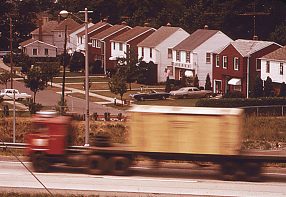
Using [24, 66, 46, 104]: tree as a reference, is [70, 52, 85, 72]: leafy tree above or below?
above

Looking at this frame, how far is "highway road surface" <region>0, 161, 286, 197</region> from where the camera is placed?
16.7m

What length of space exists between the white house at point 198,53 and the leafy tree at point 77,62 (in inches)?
462

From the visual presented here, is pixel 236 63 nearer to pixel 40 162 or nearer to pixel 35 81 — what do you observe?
pixel 35 81

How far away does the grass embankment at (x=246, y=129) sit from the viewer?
3095 cm

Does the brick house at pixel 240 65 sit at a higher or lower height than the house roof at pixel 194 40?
lower

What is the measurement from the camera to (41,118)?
63.5 feet

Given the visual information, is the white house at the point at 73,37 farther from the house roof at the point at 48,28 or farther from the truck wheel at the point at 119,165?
the truck wheel at the point at 119,165

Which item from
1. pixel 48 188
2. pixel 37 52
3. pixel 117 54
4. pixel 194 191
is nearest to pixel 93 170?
pixel 48 188

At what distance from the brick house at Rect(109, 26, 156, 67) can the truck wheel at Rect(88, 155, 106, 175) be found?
158 ft

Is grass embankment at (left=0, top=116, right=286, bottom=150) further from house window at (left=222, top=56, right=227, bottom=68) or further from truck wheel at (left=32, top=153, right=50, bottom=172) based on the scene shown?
house window at (left=222, top=56, right=227, bottom=68)

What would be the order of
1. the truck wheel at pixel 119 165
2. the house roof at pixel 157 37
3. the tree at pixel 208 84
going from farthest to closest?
the house roof at pixel 157 37 → the tree at pixel 208 84 → the truck wheel at pixel 119 165

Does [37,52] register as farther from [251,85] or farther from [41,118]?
[41,118]

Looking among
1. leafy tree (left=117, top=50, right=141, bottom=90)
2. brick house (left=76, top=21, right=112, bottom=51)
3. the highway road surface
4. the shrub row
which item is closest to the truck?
the highway road surface

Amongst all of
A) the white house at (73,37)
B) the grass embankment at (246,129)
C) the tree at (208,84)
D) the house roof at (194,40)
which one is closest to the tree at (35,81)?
the tree at (208,84)
